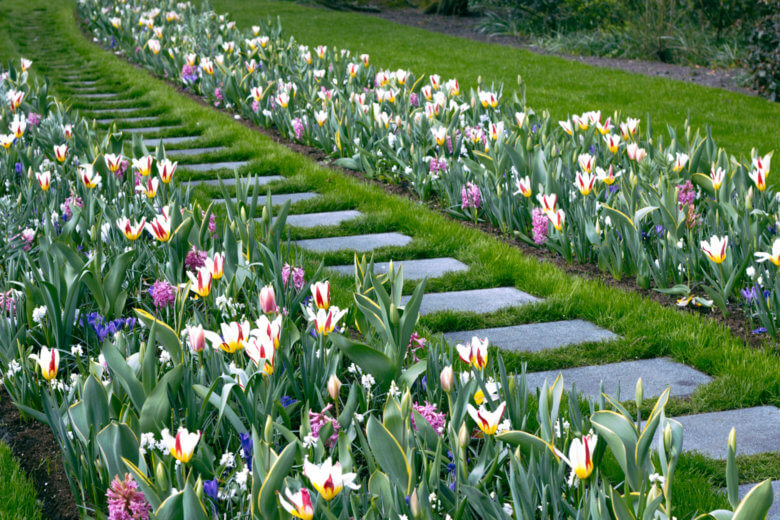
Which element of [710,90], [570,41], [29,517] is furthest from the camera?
[570,41]

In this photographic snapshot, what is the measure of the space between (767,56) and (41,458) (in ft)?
24.7

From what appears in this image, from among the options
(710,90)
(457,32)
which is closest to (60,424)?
(710,90)

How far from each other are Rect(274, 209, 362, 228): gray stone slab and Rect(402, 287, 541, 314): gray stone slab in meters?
1.16

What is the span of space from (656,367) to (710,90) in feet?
20.5

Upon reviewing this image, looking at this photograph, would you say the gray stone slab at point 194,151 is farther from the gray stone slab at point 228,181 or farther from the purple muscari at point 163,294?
the purple muscari at point 163,294

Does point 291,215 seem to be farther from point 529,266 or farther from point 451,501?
point 451,501

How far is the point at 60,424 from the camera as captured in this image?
83.5 inches

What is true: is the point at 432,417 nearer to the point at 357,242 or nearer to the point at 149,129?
the point at 357,242

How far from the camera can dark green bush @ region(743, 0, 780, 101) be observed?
796 centimetres

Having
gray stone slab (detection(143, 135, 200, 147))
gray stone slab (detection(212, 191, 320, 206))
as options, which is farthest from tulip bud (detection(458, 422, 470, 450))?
gray stone slab (detection(143, 135, 200, 147))

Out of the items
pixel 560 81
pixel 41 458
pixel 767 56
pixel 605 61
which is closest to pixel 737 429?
pixel 41 458

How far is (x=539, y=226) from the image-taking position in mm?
4086

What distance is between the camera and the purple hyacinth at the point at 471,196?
4566 millimetres

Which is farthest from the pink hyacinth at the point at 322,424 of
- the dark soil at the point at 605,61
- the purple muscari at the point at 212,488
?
the dark soil at the point at 605,61
